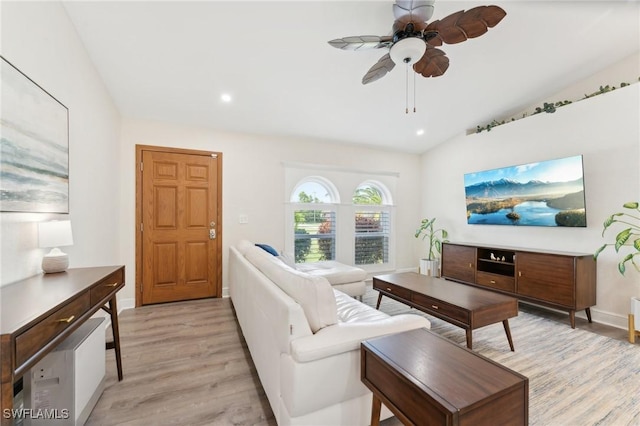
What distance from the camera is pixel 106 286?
1683 millimetres

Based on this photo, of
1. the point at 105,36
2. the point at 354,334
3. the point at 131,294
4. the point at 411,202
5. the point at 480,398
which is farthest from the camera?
the point at 411,202

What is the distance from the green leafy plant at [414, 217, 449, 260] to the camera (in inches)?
202

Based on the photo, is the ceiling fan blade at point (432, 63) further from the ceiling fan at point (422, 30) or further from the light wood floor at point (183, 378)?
the light wood floor at point (183, 378)

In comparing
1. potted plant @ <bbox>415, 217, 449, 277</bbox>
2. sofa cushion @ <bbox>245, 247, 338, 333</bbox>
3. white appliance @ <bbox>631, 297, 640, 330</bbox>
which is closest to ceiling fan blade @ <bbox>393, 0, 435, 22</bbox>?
sofa cushion @ <bbox>245, 247, 338, 333</bbox>

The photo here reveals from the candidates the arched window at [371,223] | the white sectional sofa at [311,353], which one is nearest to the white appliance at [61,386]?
the white sectional sofa at [311,353]

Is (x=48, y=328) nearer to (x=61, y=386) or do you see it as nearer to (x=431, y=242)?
(x=61, y=386)

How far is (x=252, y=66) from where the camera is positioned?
292cm

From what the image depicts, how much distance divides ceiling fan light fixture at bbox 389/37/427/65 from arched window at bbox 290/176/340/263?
114 inches

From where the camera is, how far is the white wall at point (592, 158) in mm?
3000

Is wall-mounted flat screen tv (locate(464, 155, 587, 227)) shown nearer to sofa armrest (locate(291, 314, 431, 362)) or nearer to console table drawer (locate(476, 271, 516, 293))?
console table drawer (locate(476, 271, 516, 293))

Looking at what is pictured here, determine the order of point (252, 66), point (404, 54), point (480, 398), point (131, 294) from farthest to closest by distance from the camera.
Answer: point (131, 294)
point (252, 66)
point (404, 54)
point (480, 398)

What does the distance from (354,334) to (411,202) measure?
4612mm

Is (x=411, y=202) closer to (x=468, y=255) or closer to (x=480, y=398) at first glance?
(x=468, y=255)

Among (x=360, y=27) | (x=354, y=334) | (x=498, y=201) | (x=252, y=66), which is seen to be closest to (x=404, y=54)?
(x=360, y=27)
